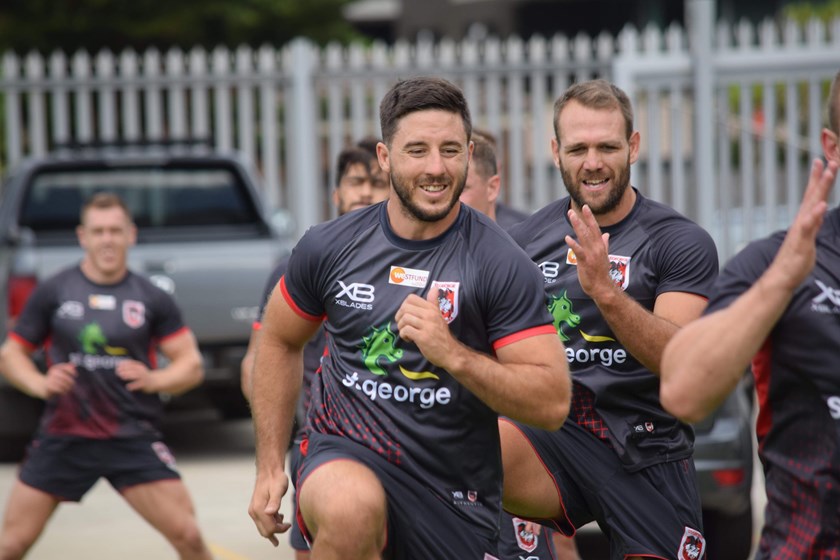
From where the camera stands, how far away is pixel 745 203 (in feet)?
43.5

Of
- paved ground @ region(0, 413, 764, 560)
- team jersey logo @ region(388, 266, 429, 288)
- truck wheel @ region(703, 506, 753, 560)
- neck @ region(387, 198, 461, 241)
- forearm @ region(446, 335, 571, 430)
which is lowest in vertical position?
paved ground @ region(0, 413, 764, 560)

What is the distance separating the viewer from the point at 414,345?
13.6 feet

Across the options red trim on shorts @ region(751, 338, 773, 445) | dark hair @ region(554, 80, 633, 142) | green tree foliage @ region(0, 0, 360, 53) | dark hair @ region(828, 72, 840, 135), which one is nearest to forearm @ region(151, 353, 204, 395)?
dark hair @ region(554, 80, 633, 142)

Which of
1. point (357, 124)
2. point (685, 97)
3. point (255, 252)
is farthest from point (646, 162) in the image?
point (255, 252)

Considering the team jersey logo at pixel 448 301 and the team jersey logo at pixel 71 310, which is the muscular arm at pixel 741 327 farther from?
the team jersey logo at pixel 71 310

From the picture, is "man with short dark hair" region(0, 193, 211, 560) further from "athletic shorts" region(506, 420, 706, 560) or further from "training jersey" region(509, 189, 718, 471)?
"training jersey" region(509, 189, 718, 471)

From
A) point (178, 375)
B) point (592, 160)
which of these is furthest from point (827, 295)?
point (178, 375)

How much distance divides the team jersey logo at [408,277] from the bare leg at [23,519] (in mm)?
3210

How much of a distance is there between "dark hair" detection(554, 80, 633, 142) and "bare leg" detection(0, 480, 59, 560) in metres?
3.18

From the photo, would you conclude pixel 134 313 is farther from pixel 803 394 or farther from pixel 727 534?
pixel 803 394

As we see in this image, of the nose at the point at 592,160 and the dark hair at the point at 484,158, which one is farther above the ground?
the dark hair at the point at 484,158

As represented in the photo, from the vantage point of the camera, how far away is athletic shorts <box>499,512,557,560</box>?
18.1ft

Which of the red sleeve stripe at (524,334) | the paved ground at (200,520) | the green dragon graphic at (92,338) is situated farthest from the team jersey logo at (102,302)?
the red sleeve stripe at (524,334)

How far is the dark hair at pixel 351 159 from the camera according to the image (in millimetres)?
6488
